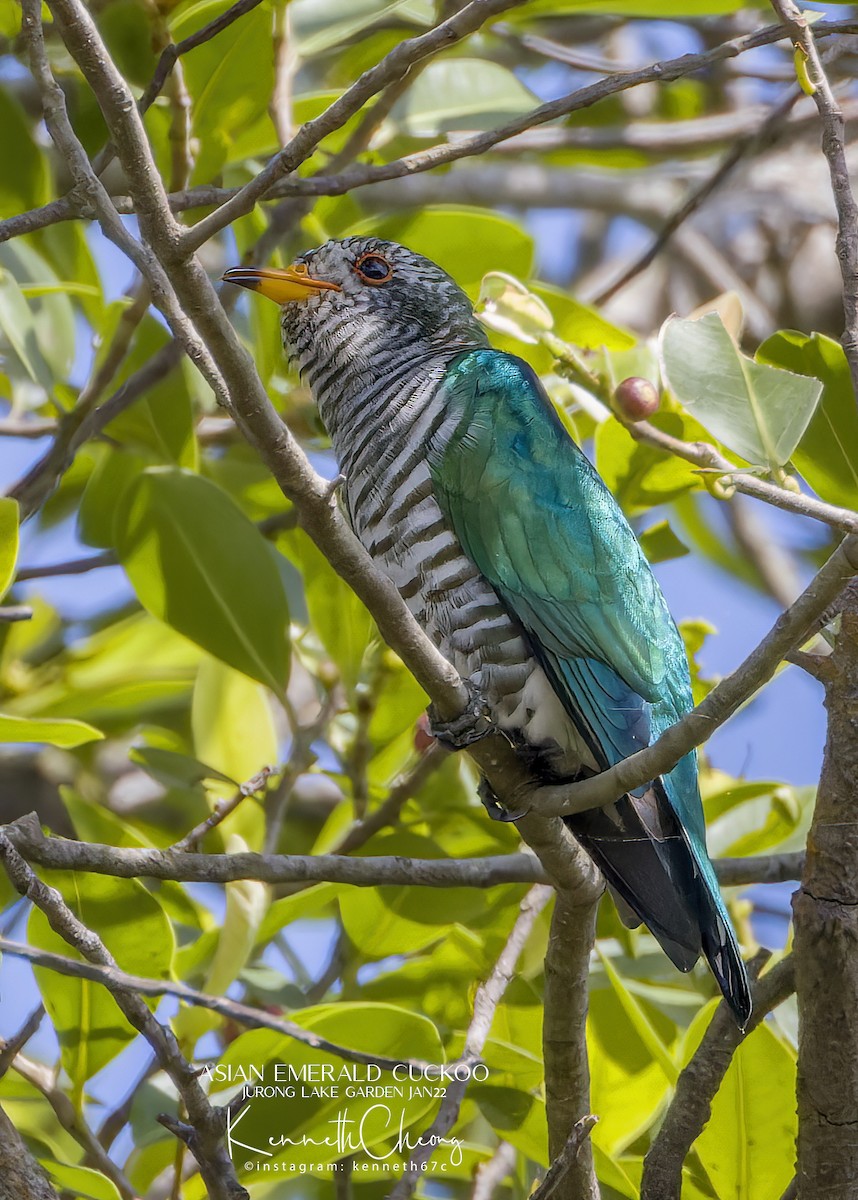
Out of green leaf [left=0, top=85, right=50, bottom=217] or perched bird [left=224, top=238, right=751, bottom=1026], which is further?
green leaf [left=0, top=85, right=50, bottom=217]

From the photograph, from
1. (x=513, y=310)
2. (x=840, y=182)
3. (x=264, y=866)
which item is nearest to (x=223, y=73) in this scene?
(x=513, y=310)

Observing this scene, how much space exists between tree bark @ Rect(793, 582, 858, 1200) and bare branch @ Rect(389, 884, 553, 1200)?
0.57 meters

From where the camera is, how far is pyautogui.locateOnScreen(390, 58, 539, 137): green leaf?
151 inches

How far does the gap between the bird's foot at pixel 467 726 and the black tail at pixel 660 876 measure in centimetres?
37

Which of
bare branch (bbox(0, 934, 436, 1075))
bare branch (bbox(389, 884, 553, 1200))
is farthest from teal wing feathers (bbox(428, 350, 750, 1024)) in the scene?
bare branch (bbox(0, 934, 436, 1075))

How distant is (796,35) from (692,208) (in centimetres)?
177

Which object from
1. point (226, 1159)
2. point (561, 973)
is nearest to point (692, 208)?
point (561, 973)

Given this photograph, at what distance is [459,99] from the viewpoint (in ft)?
12.8

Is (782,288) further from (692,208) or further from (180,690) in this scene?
(180,690)

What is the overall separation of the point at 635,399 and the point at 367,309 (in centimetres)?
86

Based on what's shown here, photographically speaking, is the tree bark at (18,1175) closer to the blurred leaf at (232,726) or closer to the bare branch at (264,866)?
the bare branch at (264,866)

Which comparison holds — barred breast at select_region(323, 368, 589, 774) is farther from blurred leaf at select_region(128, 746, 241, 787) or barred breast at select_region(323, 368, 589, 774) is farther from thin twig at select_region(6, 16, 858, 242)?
blurred leaf at select_region(128, 746, 241, 787)

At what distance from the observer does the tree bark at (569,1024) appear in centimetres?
243

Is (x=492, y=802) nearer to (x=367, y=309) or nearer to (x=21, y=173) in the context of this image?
(x=367, y=309)
